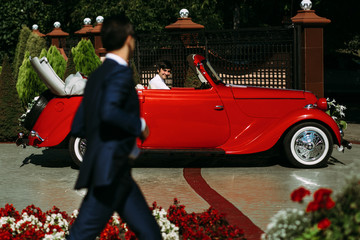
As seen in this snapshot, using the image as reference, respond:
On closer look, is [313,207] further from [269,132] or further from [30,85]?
[30,85]

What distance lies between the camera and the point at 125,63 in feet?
13.4

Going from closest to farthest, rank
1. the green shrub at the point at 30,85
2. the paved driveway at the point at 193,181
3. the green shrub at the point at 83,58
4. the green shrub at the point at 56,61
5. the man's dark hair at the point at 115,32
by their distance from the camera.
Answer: the man's dark hair at the point at 115,32 → the paved driveway at the point at 193,181 → the green shrub at the point at 30,85 → the green shrub at the point at 83,58 → the green shrub at the point at 56,61

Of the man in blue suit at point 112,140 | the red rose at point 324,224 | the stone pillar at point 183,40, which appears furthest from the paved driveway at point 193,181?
the stone pillar at point 183,40

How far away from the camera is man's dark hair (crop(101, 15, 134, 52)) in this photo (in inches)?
160

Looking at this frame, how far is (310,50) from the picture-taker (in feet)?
43.7

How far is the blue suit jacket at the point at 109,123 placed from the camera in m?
3.90

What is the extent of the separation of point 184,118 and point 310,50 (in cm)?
478

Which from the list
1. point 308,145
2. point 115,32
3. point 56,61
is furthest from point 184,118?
point 56,61

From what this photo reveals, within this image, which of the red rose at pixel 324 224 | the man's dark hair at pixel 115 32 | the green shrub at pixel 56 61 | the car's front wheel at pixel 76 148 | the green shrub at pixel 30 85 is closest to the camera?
the red rose at pixel 324 224

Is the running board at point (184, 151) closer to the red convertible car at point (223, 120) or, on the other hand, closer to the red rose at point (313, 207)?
the red convertible car at point (223, 120)

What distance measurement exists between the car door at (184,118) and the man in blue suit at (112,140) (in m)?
5.29

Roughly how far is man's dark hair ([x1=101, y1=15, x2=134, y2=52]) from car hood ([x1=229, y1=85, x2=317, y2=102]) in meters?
5.56

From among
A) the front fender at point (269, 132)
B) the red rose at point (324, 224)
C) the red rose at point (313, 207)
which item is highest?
the red rose at point (313, 207)

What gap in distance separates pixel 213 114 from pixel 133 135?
18.1 feet
